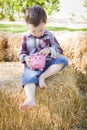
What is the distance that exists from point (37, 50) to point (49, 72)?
0.27m

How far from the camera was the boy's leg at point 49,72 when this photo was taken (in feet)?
11.4

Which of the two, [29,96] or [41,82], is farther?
[41,82]

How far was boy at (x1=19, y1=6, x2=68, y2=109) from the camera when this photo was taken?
345 cm

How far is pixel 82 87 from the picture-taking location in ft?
16.3

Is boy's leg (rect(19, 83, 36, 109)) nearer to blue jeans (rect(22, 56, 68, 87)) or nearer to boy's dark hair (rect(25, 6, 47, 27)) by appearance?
blue jeans (rect(22, 56, 68, 87))

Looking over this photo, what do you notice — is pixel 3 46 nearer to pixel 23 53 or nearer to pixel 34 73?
pixel 23 53

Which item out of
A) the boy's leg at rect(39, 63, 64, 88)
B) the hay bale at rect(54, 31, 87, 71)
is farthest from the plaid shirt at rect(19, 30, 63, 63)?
the hay bale at rect(54, 31, 87, 71)

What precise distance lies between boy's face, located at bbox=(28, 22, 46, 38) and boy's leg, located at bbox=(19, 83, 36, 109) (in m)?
0.47

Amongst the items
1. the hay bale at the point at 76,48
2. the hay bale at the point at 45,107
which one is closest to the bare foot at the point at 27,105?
the hay bale at the point at 45,107

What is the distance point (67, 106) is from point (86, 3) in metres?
6.74

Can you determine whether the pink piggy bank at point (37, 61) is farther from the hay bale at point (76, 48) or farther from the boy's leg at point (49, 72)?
the hay bale at point (76, 48)

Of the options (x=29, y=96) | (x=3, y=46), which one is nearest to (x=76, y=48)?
(x=3, y=46)

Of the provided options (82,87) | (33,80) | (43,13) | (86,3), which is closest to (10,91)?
(33,80)

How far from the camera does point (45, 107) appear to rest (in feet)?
11.6
